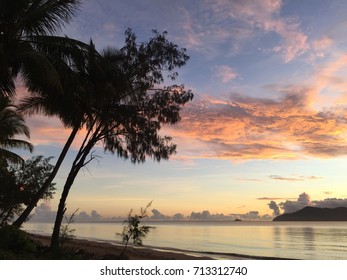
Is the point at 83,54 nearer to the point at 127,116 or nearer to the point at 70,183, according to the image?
the point at 127,116

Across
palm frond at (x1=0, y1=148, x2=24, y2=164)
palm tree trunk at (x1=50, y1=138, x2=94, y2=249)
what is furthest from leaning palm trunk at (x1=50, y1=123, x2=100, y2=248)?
palm frond at (x1=0, y1=148, x2=24, y2=164)

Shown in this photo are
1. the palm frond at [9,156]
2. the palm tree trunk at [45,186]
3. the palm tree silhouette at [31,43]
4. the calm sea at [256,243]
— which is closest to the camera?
the palm tree silhouette at [31,43]

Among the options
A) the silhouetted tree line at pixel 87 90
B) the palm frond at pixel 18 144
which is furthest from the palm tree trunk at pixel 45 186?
the palm frond at pixel 18 144

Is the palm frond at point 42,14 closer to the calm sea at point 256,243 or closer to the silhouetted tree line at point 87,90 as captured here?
the silhouetted tree line at point 87,90

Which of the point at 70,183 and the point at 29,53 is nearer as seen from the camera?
the point at 29,53

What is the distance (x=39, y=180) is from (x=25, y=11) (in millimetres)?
20269

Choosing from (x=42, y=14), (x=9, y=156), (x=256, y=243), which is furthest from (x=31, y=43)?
(x=256, y=243)

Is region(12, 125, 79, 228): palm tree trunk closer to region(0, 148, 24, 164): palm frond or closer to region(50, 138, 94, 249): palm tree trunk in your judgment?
region(50, 138, 94, 249): palm tree trunk

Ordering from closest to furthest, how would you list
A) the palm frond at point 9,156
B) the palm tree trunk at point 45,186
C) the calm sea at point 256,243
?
the palm tree trunk at point 45,186 < the palm frond at point 9,156 < the calm sea at point 256,243

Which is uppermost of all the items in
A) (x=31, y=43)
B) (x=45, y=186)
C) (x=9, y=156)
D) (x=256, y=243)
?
(x=31, y=43)

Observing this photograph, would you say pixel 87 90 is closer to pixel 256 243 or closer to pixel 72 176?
pixel 72 176

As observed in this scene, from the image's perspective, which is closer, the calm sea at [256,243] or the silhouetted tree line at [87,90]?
the silhouetted tree line at [87,90]

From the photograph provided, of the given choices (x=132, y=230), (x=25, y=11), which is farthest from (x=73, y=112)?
(x=132, y=230)
